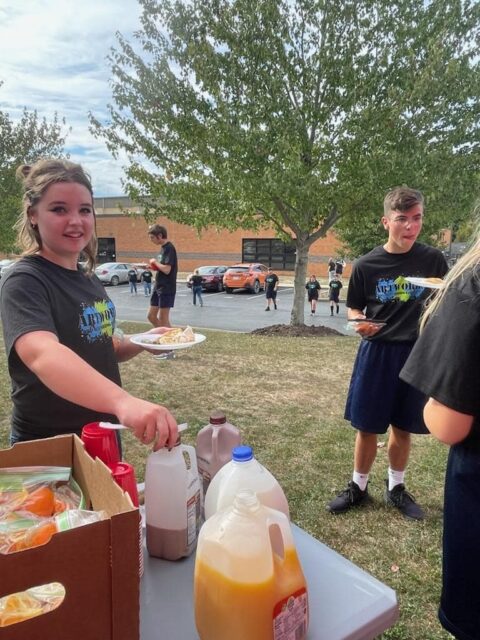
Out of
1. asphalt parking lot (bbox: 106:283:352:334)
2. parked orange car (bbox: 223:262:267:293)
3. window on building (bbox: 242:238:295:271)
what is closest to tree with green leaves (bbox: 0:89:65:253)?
asphalt parking lot (bbox: 106:283:352:334)

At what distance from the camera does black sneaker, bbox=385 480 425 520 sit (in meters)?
3.11

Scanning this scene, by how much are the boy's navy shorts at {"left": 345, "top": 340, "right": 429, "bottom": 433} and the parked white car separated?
26.3 meters

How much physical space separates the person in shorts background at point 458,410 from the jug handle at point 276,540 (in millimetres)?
652

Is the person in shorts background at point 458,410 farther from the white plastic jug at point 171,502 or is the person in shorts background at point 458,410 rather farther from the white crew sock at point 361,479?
the white crew sock at point 361,479

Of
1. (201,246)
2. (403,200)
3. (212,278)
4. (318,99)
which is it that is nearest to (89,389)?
(403,200)

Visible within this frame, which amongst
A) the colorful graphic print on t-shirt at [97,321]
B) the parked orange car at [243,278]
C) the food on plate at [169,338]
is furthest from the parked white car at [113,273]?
the colorful graphic print on t-shirt at [97,321]

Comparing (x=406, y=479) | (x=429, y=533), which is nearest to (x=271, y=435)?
(x=406, y=479)

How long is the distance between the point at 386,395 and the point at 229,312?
45.7ft

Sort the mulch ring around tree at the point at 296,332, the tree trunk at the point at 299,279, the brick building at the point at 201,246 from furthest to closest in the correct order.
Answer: the brick building at the point at 201,246
the tree trunk at the point at 299,279
the mulch ring around tree at the point at 296,332

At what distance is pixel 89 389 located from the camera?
3.65 feet

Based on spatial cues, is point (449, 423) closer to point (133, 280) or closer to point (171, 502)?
point (171, 502)

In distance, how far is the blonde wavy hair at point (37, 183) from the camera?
5.40ft

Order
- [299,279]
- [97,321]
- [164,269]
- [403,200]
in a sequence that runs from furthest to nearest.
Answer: [299,279], [164,269], [403,200], [97,321]

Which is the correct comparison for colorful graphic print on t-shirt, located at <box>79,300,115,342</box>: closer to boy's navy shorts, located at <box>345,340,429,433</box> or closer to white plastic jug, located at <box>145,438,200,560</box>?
white plastic jug, located at <box>145,438,200,560</box>
